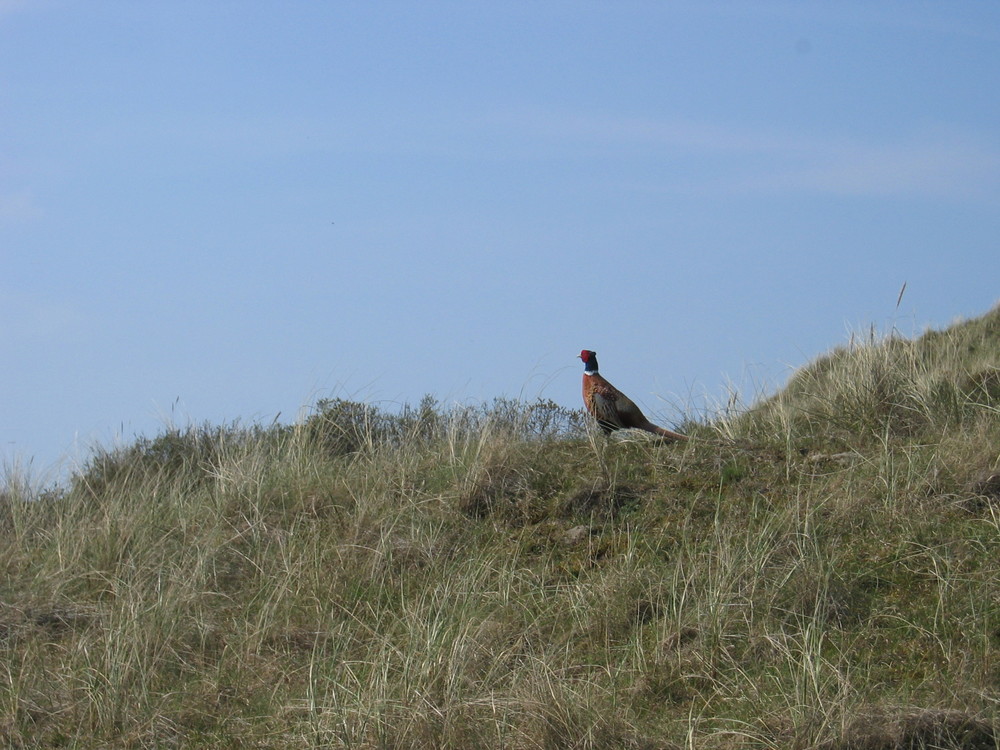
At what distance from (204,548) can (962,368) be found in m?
6.07

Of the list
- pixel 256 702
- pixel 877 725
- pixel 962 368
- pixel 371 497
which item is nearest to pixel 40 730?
pixel 256 702

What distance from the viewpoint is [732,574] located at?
17.6ft

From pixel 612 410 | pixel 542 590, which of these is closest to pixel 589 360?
pixel 612 410

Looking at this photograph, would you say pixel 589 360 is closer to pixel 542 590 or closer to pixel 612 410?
pixel 612 410

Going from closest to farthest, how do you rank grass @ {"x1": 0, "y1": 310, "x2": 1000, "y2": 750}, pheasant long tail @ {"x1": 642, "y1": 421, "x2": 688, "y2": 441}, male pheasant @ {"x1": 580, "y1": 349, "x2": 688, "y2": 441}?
grass @ {"x1": 0, "y1": 310, "x2": 1000, "y2": 750} → pheasant long tail @ {"x1": 642, "y1": 421, "x2": 688, "y2": 441} → male pheasant @ {"x1": 580, "y1": 349, "x2": 688, "y2": 441}

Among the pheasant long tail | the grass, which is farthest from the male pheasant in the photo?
the grass

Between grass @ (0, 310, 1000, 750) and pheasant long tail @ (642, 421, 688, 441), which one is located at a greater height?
pheasant long tail @ (642, 421, 688, 441)

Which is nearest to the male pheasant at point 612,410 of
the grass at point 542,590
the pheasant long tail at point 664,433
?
the pheasant long tail at point 664,433

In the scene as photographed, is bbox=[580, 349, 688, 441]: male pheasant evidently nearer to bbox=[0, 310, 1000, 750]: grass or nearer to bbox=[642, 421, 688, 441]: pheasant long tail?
bbox=[642, 421, 688, 441]: pheasant long tail

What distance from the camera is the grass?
14.7ft

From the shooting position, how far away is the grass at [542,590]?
14.7 ft

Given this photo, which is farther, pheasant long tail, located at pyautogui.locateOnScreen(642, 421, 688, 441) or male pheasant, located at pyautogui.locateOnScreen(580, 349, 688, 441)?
male pheasant, located at pyautogui.locateOnScreen(580, 349, 688, 441)

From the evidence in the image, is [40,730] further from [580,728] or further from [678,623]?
[678,623]

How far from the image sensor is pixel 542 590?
18.7 feet
